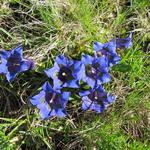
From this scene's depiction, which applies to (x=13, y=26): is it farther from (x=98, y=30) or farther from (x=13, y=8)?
(x=98, y=30)

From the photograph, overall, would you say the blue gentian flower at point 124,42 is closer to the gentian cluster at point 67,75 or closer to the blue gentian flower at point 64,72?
the gentian cluster at point 67,75

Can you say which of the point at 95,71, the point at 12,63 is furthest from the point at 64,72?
the point at 12,63

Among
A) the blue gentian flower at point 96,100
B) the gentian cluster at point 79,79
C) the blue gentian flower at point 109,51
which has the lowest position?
the blue gentian flower at point 96,100

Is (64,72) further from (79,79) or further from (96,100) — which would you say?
(96,100)

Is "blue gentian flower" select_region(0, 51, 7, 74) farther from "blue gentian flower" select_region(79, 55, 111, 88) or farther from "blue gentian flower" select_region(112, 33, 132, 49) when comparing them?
"blue gentian flower" select_region(112, 33, 132, 49)

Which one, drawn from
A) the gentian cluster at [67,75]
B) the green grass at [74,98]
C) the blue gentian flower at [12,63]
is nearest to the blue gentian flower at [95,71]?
the gentian cluster at [67,75]

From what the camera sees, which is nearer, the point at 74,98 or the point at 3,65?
the point at 3,65

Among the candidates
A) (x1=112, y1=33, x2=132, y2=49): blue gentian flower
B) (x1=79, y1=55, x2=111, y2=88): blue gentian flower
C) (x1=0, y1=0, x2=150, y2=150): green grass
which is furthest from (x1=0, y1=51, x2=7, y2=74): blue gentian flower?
(x1=112, y1=33, x2=132, y2=49): blue gentian flower
